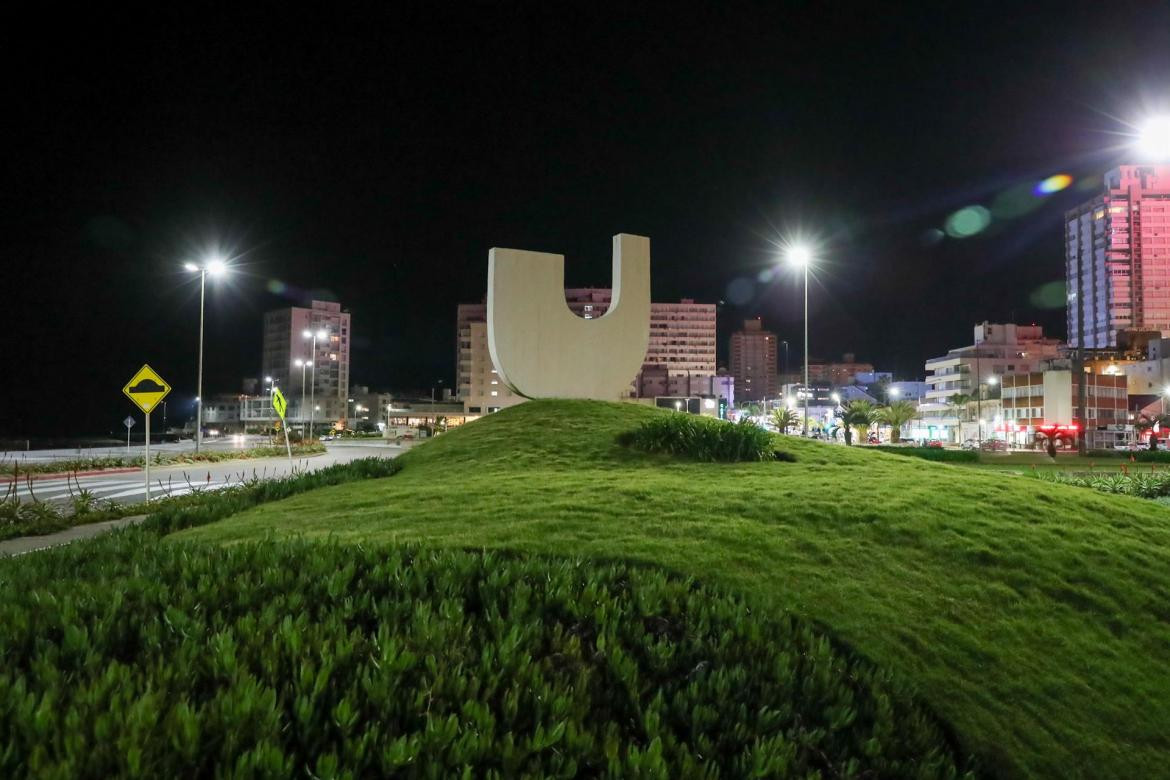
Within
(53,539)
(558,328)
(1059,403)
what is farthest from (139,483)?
(1059,403)

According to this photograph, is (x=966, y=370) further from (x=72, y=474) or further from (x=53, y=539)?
(x=53, y=539)

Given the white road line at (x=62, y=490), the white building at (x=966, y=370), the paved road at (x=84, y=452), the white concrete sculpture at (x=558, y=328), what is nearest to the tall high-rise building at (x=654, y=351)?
the white building at (x=966, y=370)

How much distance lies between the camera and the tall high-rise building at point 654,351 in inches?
5778

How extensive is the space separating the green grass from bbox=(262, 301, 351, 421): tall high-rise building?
172488 mm

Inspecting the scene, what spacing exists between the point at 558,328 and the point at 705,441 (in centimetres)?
688

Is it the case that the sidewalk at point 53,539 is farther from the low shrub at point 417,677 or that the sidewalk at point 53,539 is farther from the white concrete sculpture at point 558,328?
the white concrete sculpture at point 558,328

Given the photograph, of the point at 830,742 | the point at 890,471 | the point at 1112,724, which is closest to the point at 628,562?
the point at 830,742

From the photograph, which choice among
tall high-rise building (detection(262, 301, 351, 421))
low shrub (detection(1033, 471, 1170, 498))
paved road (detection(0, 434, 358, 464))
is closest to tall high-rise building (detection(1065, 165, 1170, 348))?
low shrub (detection(1033, 471, 1170, 498))

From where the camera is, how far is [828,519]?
900cm

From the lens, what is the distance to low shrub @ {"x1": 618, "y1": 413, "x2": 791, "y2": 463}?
14.3 metres

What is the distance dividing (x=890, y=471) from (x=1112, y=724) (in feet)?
25.8

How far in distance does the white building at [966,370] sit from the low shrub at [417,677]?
102983 millimetres

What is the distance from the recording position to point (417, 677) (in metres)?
3.97

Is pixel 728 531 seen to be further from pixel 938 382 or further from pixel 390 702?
pixel 938 382
